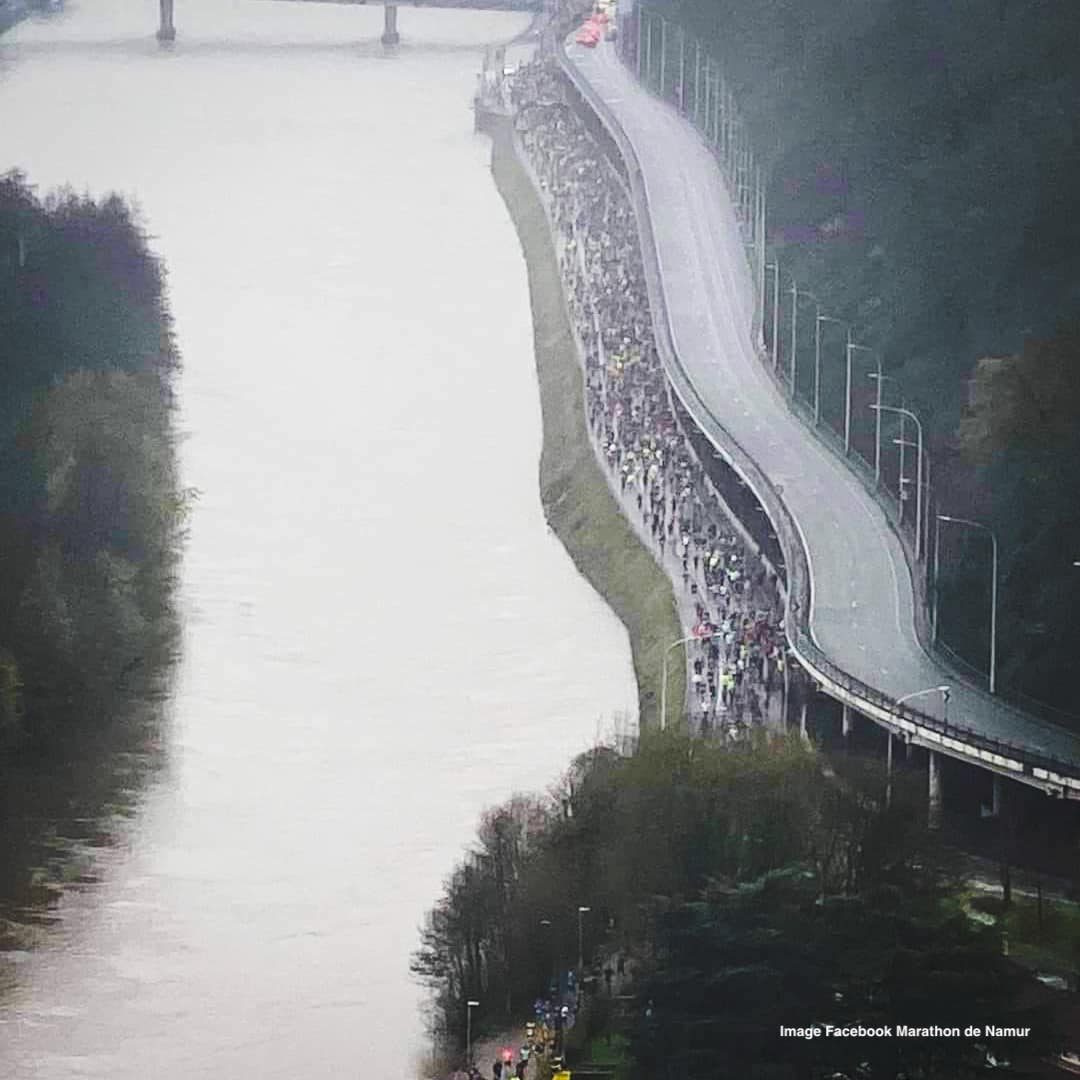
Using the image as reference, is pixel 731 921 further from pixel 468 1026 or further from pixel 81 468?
pixel 81 468

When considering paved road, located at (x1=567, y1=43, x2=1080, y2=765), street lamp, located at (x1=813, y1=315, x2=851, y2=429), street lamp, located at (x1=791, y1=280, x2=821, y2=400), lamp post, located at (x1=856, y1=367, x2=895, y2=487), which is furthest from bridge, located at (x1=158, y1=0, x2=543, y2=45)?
lamp post, located at (x1=856, y1=367, x2=895, y2=487)

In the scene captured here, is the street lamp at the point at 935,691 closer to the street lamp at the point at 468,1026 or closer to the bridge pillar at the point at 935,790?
the bridge pillar at the point at 935,790

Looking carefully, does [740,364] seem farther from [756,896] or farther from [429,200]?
[756,896]

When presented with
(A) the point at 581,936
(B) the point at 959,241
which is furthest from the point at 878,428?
(A) the point at 581,936

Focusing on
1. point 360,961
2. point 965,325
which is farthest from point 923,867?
point 965,325

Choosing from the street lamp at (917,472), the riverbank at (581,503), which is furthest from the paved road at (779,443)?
the riverbank at (581,503)
